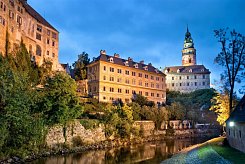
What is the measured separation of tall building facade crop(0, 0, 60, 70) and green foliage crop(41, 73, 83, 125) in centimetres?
1415

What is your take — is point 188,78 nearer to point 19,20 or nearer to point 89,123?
point 19,20

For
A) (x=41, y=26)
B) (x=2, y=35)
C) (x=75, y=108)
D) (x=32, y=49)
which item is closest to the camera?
(x=75, y=108)

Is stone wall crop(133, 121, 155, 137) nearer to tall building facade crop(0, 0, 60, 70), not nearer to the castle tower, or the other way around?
tall building facade crop(0, 0, 60, 70)

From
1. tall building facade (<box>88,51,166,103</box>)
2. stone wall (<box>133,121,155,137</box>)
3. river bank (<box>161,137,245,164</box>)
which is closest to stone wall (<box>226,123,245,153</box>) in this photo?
river bank (<box>161,137,245,164</box>)

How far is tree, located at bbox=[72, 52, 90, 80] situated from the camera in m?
56.2

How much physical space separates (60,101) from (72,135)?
5470mm

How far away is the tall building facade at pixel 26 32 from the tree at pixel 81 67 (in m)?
Answer: 4.97

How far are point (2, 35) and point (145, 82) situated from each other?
35181 millimetres

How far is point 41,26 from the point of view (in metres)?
51.8

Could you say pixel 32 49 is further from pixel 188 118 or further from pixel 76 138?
pixel 188 118

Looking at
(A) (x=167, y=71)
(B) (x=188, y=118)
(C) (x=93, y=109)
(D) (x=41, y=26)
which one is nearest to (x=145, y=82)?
(B) (x=188, y=118)

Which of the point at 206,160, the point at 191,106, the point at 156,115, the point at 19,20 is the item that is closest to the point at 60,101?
the point at 206,160

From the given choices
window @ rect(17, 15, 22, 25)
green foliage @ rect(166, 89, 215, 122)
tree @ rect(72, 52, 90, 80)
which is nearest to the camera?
window @ rect(17, 15, 22, 25)

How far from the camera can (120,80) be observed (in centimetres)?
5481
